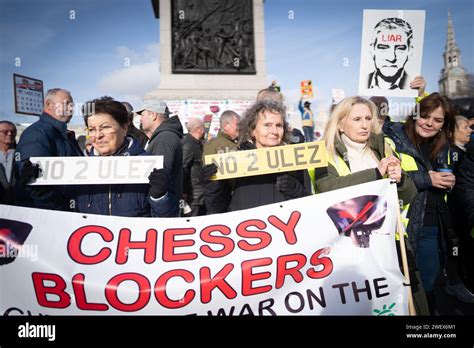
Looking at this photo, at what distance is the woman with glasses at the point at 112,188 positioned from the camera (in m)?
3.55

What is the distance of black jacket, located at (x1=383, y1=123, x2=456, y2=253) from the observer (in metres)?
3.88

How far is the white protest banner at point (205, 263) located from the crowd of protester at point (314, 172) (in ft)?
0.69

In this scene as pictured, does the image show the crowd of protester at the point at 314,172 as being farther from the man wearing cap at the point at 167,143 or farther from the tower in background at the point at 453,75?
the tower in background at the point at 453,75

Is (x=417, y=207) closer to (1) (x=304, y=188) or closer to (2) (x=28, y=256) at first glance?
(1) (x=304, y=188)

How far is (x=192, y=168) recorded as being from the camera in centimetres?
641

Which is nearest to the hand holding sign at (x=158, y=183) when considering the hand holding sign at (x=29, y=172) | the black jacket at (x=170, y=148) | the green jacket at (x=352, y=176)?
the black jacket at (x=170, y=148)

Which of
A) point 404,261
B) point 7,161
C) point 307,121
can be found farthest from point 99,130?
point 307,121

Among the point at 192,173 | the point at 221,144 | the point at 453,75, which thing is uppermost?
the point at 453,75

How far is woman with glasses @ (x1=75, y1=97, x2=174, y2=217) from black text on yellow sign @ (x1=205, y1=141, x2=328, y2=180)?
51 centimetres

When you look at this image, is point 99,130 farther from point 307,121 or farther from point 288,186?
point 307,121

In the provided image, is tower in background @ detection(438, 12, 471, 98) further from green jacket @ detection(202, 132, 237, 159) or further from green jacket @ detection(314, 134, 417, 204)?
green jacket @ detection(202, 132, 237, 159)

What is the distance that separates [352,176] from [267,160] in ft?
2.26
